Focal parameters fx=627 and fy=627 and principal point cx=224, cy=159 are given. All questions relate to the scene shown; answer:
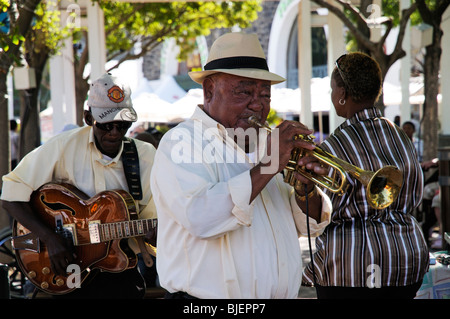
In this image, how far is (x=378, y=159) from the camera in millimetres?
3258

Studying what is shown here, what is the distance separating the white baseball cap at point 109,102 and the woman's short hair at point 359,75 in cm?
139

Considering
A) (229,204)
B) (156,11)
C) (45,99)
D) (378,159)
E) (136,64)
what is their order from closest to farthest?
(229,204) < (378,159) < (156,11) < (136,64) < (45,99)

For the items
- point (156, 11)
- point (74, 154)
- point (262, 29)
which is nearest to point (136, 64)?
point (262, 29)

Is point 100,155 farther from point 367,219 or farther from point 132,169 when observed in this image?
point 367,219

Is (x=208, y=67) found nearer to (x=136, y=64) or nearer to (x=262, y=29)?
(x=262, y=29)

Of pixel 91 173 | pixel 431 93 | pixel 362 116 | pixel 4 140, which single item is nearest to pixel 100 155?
pixel 91 173

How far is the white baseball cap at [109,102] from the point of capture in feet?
12.9

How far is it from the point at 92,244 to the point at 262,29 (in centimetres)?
2136

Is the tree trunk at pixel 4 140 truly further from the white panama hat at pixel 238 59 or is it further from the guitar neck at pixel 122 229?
the white panama hat at pixel 238 59

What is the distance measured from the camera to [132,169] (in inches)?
158

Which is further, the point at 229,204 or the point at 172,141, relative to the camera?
the point at 172,141

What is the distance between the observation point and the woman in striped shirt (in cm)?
325

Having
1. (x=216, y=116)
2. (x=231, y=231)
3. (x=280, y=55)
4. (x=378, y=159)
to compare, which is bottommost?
(x=231, y=231)

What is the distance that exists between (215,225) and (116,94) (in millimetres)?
1858
